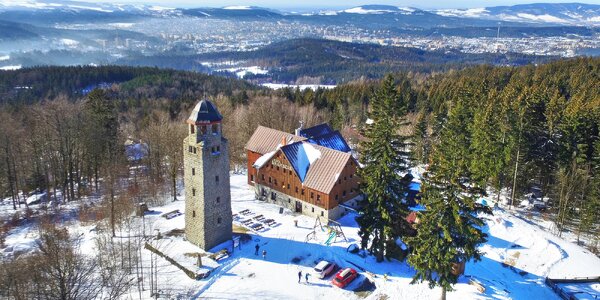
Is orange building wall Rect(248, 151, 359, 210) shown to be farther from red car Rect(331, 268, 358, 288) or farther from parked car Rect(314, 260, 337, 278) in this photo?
red car Rect(331, 268, 358, 288)

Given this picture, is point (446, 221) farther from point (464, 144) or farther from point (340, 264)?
point (464, 144)

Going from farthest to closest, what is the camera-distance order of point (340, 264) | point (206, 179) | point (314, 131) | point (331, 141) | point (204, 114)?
point (314, 131) < point (331, 141) < point (206, 179) < point (340, 264) < point (204, 114)

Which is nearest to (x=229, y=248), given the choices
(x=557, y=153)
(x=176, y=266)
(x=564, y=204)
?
(x=176, y=266)

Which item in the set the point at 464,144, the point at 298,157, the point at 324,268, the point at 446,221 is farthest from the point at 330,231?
the point at 464,144

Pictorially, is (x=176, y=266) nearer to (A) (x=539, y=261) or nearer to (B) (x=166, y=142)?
(B) (x=166, y=142)

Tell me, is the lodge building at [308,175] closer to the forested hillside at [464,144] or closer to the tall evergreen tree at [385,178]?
the tall evergreen tree at [385,178]

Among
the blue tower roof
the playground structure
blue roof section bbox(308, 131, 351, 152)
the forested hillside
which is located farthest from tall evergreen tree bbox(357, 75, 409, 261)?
blue roof section bbox(308, 131, 351, 152)

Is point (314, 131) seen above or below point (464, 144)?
above

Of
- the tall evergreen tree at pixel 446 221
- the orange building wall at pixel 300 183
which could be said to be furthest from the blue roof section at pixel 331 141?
the tall evergreen tree at pixel 446 221
